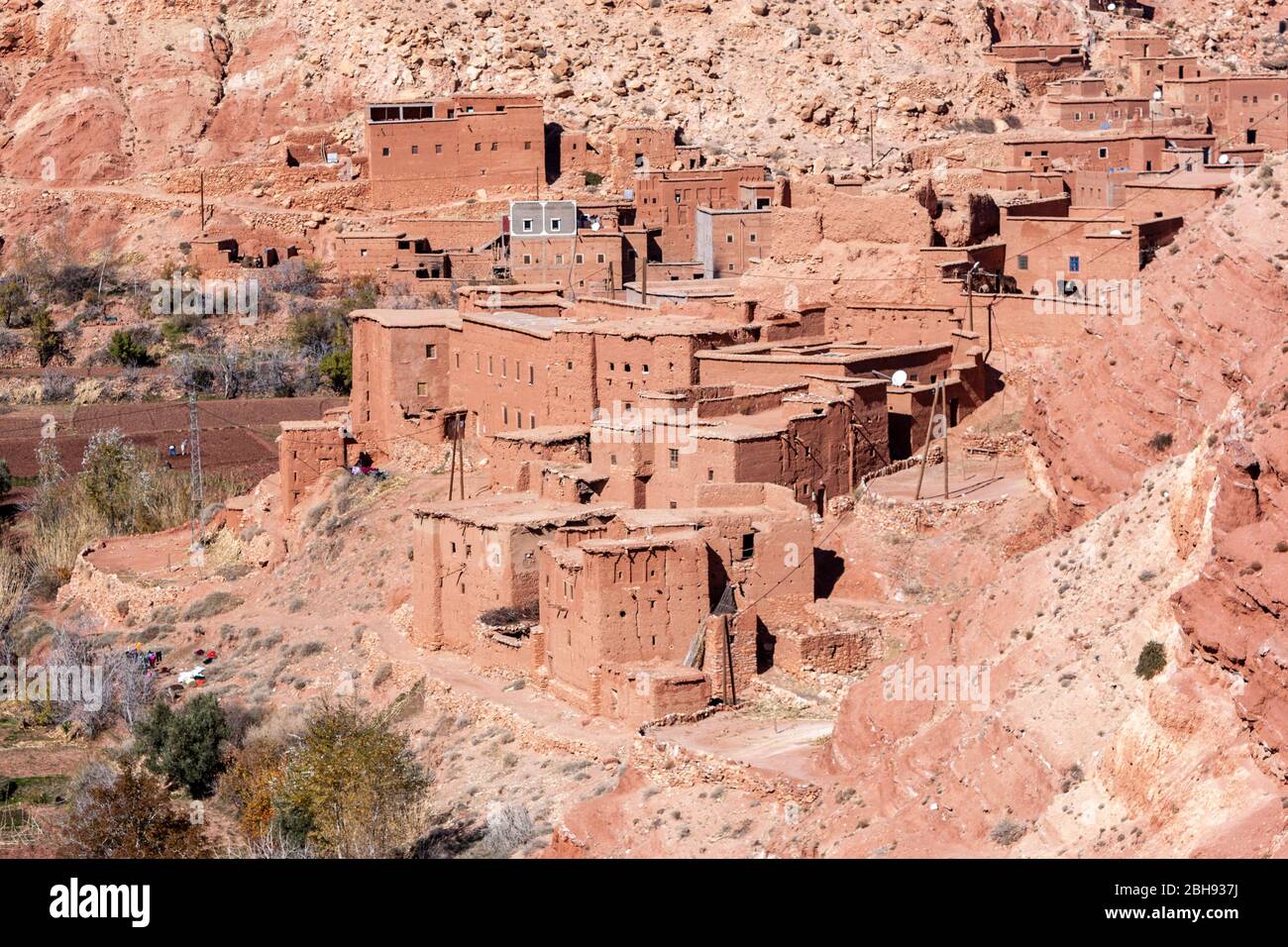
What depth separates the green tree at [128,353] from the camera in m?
66.8

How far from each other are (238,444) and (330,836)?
94.1ft

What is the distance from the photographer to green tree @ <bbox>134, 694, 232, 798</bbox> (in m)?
35.9

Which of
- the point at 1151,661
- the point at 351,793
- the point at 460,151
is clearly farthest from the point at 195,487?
the point at 1151,661

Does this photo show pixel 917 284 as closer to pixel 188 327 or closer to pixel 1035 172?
pixel 1035 172

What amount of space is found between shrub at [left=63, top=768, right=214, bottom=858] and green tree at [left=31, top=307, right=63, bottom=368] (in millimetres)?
36376

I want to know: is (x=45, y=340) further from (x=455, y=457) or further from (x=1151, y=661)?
(x=1151, y=661)

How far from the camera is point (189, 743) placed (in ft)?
119

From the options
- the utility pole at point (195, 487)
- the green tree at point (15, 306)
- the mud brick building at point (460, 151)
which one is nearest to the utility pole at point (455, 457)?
the utility pole at point (195, 487)

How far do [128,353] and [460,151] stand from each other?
33.2ft

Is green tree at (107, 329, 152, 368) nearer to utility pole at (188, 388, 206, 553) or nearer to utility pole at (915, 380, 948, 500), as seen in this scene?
utility pole at (188, 388, 206, 553)

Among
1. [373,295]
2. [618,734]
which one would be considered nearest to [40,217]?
[373,295]

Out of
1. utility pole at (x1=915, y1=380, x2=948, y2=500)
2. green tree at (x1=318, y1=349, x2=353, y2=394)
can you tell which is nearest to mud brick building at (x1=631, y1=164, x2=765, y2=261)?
green tree at (x1=318, y1=349, x2=353, y2=394)

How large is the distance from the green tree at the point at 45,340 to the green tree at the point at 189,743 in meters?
32.2

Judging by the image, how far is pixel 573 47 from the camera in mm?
76312
